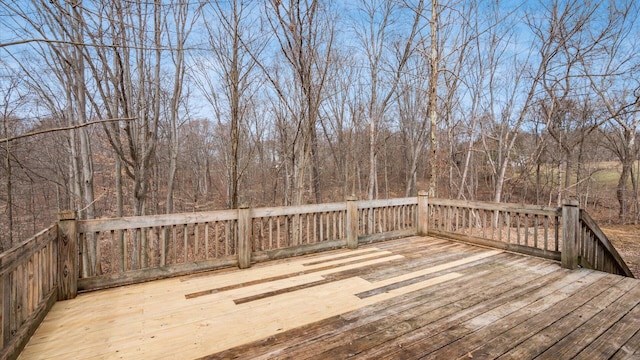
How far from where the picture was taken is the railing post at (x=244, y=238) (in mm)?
4215

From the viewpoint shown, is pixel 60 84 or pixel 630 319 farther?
pixel 60 84

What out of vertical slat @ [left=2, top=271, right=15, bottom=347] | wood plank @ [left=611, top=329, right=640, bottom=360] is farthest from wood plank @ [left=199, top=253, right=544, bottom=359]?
vertical slat @ [left=2, top=271, right=15, bottom=347]

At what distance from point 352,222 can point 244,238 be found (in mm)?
1974

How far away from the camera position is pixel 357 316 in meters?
2.78

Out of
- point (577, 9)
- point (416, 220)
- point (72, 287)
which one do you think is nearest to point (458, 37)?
point (577, 9)

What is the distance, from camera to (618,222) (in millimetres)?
13648

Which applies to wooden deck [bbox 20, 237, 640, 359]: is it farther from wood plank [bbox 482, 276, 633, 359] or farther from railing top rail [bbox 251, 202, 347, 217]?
railing top rail [bbox 251, 202, 347, 217]

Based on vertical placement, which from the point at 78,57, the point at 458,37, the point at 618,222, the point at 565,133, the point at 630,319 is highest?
the point at 458,37

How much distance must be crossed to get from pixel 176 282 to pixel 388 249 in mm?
3317

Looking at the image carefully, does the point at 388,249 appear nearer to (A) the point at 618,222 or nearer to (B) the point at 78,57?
(B) the point at 78,57

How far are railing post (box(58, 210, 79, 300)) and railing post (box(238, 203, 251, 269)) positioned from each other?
5.89ft

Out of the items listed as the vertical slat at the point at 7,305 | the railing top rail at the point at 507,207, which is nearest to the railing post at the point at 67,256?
the vertical slat at the point at 7,305

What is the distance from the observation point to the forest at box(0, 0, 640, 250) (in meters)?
6.23

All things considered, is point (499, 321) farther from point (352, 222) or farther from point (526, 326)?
point (352, 222)
